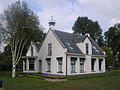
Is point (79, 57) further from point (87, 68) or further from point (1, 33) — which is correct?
point (1, 33)

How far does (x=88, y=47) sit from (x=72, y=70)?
18.3ft

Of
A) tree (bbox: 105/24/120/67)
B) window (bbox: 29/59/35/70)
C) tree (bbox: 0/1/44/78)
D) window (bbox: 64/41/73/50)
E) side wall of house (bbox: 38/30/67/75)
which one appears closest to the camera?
tree (bbox: 0/1/44/78)

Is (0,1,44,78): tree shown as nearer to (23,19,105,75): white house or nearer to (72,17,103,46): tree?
(23,19,105,75): white house

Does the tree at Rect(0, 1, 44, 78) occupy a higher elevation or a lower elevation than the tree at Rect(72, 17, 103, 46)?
lower

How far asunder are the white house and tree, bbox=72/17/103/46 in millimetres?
30171

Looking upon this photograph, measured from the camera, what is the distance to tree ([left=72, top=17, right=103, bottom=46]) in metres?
61.2

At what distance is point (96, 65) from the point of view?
1153 inches

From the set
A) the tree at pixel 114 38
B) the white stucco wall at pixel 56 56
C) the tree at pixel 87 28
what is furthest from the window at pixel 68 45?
the tree at pixel 87 28

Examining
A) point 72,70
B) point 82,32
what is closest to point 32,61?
point 72,70

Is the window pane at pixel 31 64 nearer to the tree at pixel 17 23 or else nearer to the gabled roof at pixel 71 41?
the tree at pixel 17 23

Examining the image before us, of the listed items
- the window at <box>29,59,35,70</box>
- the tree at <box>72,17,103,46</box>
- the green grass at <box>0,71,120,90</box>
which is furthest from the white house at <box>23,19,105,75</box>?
the tree at <box>72,17,103,46</box>

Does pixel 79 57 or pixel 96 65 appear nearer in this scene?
pixel 79 57

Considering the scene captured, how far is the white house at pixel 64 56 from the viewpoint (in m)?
25.0

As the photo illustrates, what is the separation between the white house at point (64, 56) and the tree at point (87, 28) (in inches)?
1188
